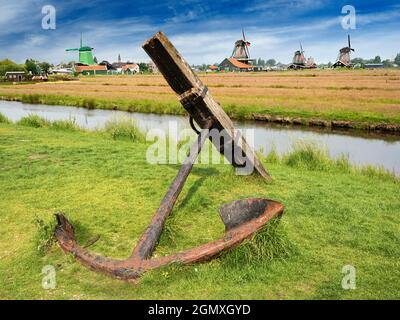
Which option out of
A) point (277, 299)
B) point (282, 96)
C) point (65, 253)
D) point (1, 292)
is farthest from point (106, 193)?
point (282, 96)

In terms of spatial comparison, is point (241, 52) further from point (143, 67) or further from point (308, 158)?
point (308, 158)

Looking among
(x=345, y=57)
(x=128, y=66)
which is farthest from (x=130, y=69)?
(x=345, y=57)

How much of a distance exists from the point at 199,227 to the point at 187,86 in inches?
78.3

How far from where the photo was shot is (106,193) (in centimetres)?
646

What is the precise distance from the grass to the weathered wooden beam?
1.26 metres

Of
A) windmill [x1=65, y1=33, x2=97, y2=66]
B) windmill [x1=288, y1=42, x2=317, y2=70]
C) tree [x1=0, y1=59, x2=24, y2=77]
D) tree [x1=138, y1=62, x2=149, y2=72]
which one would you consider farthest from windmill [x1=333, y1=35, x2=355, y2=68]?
tree [x1=0, y1=59, x2=24, y2=77]

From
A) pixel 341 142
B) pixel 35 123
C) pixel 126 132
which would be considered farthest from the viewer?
pixel 341 142

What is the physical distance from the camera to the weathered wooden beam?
186 inches

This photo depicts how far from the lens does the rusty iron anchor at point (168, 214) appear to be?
3561mm

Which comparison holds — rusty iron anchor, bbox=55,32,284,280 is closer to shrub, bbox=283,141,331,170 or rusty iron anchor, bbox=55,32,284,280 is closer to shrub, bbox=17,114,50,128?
shrub, bbox=283,141,331,170

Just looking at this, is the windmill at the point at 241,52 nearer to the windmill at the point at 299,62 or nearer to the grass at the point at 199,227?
the windmill at the point at 299,62

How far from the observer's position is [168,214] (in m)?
4.16

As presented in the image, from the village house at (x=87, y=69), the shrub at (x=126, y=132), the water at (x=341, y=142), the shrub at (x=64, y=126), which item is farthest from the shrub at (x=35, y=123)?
the village house at (x=87, y=69)
